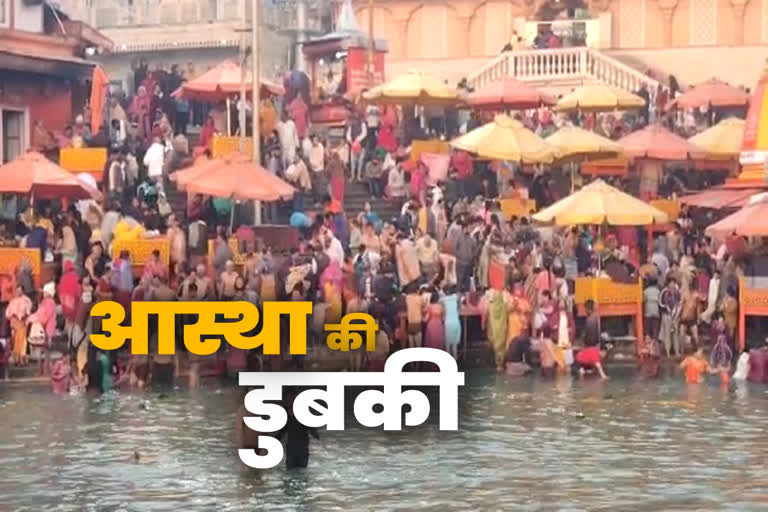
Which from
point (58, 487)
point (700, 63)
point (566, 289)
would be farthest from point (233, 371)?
point (700, 63)

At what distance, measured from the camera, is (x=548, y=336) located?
92.5ft

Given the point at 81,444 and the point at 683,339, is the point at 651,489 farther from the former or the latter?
the point at 683,339

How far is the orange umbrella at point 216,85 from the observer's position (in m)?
35.0

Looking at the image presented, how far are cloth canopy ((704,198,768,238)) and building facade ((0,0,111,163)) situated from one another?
40.5 ft

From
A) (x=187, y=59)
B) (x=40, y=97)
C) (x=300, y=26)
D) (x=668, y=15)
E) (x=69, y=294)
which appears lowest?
(x=69, y=294)

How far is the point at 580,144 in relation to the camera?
114 feet

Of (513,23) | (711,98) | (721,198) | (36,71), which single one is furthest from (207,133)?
(513,23)

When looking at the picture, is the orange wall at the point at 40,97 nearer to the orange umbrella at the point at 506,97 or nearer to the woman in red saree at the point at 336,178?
the woman in red saree at the point at 336,178

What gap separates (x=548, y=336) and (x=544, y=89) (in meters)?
21.2

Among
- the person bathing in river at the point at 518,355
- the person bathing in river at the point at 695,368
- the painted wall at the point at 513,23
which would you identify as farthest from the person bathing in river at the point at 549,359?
the painted wall at the point at 513,23

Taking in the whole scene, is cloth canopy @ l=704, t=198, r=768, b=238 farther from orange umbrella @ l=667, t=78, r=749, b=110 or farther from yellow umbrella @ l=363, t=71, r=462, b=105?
orange umbrella @ l=667, t=78, r=749, b=110

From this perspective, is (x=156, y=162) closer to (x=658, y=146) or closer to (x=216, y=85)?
(x=216, y=85)

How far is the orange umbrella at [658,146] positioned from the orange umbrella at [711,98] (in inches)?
178

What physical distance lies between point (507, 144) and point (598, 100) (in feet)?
17.6
